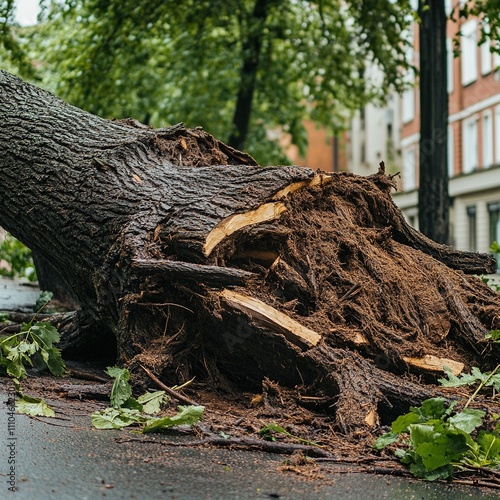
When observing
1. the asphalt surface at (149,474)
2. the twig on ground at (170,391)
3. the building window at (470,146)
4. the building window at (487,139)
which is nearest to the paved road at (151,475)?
the asphalt surface at (149,474)

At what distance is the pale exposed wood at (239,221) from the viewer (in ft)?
16.9

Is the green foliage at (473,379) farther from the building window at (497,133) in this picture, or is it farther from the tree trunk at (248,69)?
the building window at (497,133)

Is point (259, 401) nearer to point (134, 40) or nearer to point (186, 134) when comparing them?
point (186, 134)

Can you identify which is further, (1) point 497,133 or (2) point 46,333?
(1) point 497,133

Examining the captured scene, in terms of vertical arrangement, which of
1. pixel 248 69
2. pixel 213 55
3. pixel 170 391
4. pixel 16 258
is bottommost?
pixel 170 391

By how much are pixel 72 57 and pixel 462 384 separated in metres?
14.0

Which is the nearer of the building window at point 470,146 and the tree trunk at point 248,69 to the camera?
the tree trunk at point 248,69

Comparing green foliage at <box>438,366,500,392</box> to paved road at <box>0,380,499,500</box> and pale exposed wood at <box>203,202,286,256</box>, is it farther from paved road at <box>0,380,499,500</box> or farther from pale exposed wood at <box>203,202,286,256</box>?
pale exposed wood at <box>203,202,286,256</box>

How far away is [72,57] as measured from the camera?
17.4m

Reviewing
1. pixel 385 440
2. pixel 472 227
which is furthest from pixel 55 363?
pixel 472 227

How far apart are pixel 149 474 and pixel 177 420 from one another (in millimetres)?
713

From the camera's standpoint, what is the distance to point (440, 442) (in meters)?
3.87

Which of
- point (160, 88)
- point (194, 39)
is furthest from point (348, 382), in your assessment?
point (160, 88)

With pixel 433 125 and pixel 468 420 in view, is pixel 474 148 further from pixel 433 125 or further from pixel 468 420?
pixel 468 420
